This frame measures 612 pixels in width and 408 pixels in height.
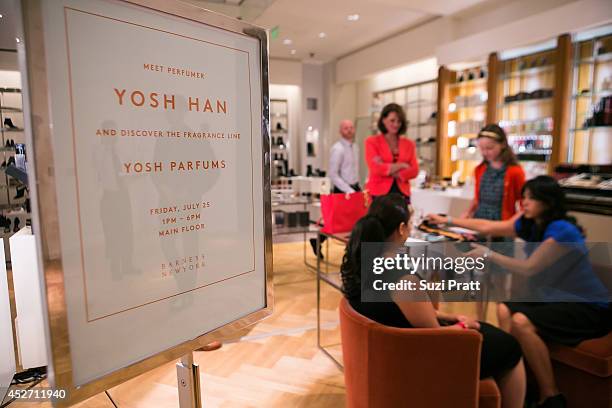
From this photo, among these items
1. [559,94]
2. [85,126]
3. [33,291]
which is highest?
[559,94]

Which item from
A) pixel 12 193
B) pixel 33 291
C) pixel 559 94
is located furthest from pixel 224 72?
pixel 559 94

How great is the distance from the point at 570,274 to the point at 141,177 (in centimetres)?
219

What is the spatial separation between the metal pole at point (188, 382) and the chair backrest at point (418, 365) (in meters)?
0.73

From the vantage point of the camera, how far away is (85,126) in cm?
64

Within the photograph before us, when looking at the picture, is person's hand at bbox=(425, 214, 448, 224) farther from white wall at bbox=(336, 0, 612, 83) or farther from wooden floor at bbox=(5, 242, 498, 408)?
white wall at bbox=(336, 0, 612, 83)

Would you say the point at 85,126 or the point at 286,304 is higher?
the point at 85,126

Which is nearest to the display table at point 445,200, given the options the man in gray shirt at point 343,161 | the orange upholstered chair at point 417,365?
the man in gray shirt at point 343,161

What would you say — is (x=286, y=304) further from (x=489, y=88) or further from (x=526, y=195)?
(x=489, y=88)

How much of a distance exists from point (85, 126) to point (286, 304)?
128 inches

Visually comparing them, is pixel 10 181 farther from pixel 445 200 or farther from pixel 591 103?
pixel 591 103

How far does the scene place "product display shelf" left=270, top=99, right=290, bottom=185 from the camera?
9344mm

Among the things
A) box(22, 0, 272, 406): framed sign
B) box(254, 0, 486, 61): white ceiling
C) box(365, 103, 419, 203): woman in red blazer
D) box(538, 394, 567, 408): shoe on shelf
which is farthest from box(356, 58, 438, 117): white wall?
box(22, 0, 272, 406): framed sign

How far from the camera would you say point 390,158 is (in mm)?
3305

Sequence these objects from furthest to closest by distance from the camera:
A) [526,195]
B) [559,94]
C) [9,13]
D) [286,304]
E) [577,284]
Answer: [559,94]
[286,304]
[526,195]
[577,284]
[9,13]
